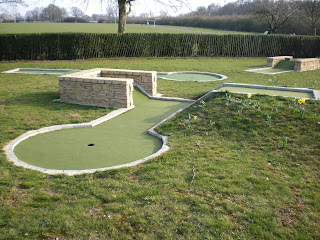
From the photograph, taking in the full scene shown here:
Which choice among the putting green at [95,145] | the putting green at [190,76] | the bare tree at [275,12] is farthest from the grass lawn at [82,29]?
the putting green at [95,145]

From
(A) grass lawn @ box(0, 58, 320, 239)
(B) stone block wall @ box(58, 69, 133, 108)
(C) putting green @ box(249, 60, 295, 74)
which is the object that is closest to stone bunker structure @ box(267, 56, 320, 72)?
A: (C) putting green @ box(249, 60, 295, 74)

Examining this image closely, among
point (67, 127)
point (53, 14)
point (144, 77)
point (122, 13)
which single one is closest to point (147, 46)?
point (122, 13)

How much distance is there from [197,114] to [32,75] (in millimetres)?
8726

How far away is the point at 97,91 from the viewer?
307 inches

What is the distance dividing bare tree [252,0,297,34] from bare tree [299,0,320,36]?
1.08m

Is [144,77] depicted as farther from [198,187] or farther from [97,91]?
[198,187]

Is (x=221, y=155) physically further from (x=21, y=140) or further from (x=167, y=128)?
(x=21, y=140)

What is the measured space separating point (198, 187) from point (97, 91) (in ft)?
15.4

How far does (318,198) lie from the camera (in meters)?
3.73

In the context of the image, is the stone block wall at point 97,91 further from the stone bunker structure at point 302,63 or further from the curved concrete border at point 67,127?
the stone bunker structure at point 302,63

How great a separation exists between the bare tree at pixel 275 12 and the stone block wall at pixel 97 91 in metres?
29.8

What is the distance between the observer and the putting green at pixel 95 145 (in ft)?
15.4

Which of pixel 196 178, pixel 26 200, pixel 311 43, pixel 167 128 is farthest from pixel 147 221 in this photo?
pixel 311 43

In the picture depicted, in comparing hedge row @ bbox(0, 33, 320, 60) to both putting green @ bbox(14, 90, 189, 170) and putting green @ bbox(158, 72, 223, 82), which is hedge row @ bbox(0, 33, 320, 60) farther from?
putting green @ bbox(14, 90, 189, 170)
